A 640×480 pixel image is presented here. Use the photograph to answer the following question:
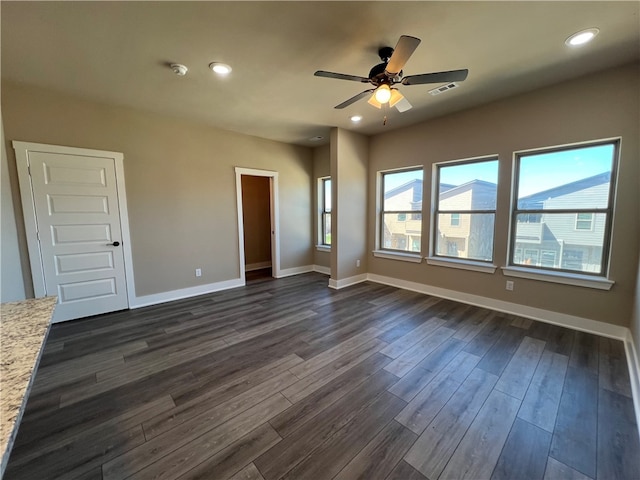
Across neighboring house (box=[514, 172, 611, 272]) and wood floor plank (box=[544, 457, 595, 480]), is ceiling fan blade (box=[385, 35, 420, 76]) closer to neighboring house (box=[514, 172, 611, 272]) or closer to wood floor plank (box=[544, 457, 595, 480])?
neighboring house (box=[514, 172, 611, 272])

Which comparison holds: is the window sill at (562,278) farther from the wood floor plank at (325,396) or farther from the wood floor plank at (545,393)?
the wood floor plank at (325,396)

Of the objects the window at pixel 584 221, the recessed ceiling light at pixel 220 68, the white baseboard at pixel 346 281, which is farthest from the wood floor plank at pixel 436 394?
the recessed ceiling light at pixel 220 68

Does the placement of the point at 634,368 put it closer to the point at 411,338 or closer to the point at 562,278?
the point at 562,278

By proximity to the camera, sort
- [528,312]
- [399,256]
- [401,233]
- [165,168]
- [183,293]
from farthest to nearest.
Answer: [401,233], [399,256], [183,293], [165,168], [528,312]

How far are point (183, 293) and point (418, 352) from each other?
3.59 meters

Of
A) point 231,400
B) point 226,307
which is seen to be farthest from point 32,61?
point 231,400

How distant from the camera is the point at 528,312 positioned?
3.33m

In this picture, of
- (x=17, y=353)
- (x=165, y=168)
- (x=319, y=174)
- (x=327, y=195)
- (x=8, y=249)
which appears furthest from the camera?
(x=327, y=195)

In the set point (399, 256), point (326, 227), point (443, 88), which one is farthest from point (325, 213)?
point (443, 88)

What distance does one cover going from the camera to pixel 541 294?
323 centimetres

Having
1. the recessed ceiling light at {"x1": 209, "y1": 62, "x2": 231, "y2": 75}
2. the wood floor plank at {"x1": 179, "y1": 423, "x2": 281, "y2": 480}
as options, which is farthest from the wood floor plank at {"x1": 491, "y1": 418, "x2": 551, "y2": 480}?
the recessed ceiling light at {"x1": 209, "y1": 62, "x2": 231, "y2": 75}

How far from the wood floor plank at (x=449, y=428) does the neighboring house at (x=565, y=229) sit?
6.37 ft

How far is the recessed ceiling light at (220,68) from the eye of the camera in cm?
252

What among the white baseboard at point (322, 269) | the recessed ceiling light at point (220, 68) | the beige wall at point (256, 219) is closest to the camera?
the recessed ceiling light at point (220, 68)
